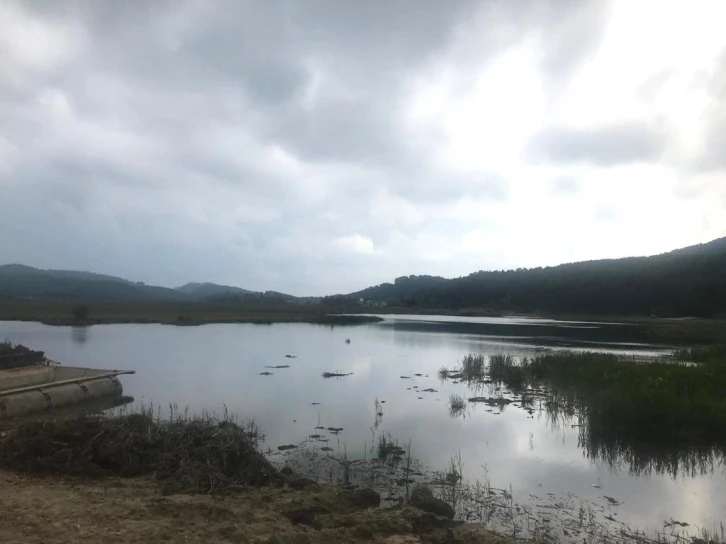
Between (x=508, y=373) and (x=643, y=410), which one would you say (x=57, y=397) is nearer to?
(x=643, y=410)

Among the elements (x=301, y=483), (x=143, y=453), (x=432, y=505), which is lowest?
(x=432, y=505)

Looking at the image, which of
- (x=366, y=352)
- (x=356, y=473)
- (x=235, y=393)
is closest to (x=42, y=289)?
(x=366, y=352)

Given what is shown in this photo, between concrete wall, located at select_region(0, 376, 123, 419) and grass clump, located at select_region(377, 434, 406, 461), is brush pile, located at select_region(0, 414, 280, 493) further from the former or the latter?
concrete wall, located at select_region(0, 376, 123, 419)

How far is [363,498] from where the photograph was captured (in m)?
7.81

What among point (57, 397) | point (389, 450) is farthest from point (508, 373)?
point (57, 397)

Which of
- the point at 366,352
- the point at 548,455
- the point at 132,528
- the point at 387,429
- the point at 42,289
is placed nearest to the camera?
the point at 132,528

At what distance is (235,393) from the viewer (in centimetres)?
1808

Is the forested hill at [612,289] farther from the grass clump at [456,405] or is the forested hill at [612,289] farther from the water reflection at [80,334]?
the water reflection at [80,334]

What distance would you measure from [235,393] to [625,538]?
1378 cm

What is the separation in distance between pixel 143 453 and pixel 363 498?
12.7 ft

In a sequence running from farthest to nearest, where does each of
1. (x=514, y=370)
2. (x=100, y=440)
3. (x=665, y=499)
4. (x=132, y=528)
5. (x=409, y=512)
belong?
(x=514, y=370), (x=665, y=499), (x=100, y=440), (x=409, y=512), (x=132, y=528)

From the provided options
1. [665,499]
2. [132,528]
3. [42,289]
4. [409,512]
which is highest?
[42,289]

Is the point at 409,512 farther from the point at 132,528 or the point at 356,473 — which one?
the point at 132,528

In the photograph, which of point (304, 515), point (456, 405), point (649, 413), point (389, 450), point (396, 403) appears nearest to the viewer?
point (304, 515)
